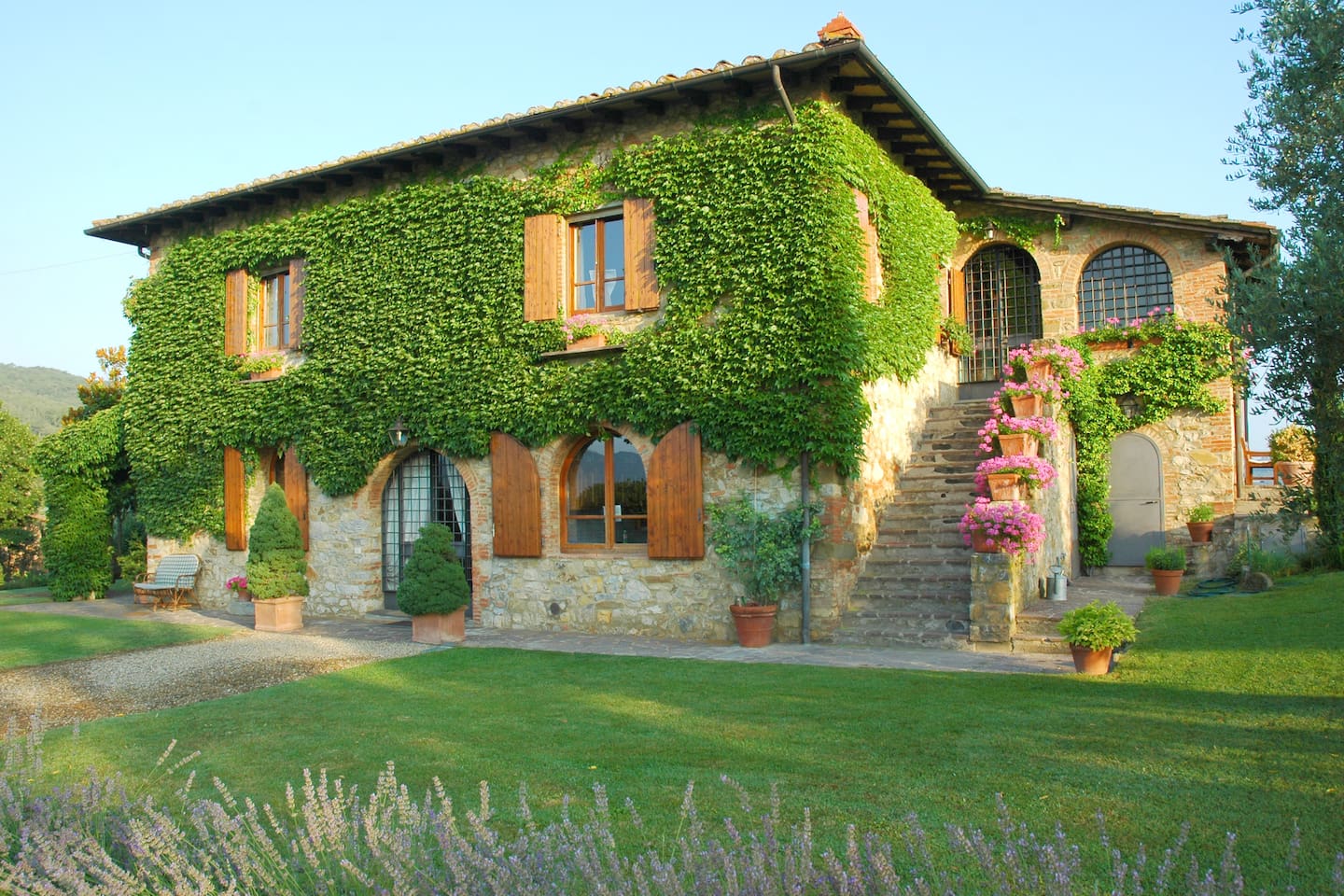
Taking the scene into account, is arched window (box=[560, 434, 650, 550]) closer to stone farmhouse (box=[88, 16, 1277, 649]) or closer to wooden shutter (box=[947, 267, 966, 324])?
stone farmhouse (box=[88, 16, 1277, 649])

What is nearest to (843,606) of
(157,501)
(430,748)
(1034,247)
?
(430,748)

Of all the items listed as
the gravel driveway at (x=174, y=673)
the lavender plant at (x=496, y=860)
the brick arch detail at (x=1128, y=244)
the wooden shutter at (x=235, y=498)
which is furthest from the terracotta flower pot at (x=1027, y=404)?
the wooden shutter at (x=235, y=498)

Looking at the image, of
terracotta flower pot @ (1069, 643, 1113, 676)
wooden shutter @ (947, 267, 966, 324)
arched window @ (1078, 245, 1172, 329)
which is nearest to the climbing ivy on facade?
wooden shutter @ (947, 267, 966, 324)

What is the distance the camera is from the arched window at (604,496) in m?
11.3

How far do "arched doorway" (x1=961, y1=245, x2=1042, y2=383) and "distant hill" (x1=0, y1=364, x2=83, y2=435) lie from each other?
61693 mm

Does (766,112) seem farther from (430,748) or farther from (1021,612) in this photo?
(430,748)

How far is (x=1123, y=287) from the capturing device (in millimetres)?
14258

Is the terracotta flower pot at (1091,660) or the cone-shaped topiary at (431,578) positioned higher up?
the cone-shaped topiary at (431,578)

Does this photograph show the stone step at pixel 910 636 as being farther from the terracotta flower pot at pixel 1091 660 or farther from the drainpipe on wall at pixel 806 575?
the terracotta flower pot at pixel 1091 660

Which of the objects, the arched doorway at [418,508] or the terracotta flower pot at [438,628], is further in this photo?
the arched doorway at [418,508]

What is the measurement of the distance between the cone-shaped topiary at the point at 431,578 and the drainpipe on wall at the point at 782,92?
565 cm

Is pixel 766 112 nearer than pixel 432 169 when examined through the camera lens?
Yes

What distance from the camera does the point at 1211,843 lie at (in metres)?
3.95

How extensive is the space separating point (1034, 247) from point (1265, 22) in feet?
29.1
